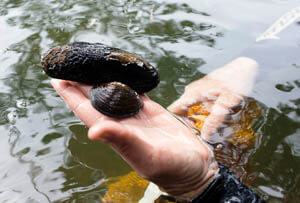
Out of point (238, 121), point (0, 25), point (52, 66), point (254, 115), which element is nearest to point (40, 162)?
point (52, 66)

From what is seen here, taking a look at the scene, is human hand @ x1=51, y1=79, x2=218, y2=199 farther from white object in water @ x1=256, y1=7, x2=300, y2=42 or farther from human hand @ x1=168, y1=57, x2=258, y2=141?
white object in water @ x1=256, y1=7, x2=300, y2=42

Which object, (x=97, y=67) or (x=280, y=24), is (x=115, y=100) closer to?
(x=97, y=67)

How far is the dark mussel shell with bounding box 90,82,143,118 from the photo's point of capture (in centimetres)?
226

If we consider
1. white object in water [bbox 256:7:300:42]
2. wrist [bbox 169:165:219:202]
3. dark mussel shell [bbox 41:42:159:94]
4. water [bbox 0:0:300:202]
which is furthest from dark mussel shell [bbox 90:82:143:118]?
white object in water [bbox 256:7:300:42]

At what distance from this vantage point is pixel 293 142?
3293 mm

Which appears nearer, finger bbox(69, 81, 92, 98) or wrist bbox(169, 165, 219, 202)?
wrist bbox(169, 165, 219, 202)

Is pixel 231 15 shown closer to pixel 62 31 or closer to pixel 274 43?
pixel 274 43

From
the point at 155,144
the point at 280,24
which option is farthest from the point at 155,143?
the point at 280,24

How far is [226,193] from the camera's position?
234 cm

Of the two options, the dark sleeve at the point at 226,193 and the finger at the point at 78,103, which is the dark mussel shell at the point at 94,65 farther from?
the dark sleeve at the point at 226,193

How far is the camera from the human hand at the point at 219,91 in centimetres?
341

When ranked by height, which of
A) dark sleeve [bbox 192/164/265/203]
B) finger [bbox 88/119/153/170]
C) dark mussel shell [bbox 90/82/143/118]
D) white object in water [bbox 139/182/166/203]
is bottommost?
white object in water [bbox 139/182/166/203]

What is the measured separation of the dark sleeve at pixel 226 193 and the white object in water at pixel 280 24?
316 cm

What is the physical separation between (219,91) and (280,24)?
2247 mm
